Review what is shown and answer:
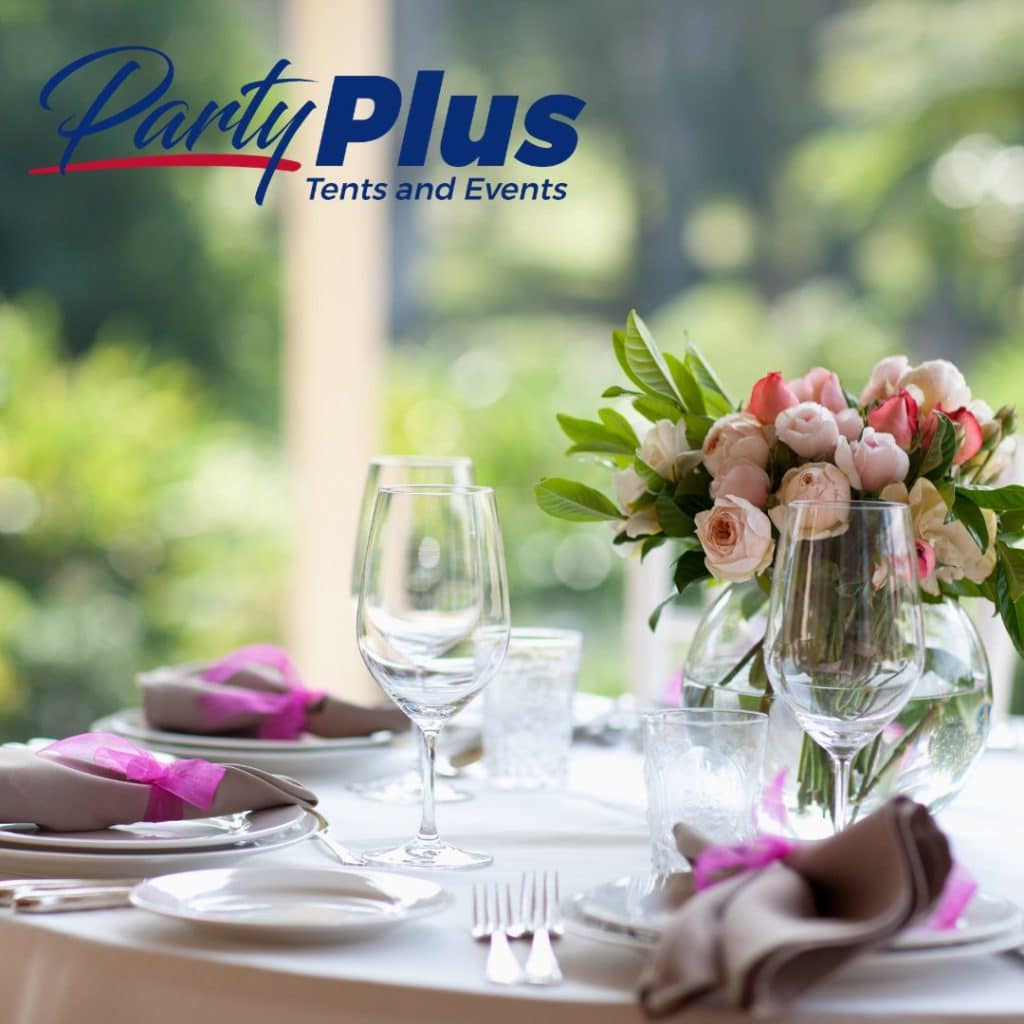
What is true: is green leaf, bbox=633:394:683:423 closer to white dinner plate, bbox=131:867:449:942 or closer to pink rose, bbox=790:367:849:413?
pink rose, bbox=790:367:849:413

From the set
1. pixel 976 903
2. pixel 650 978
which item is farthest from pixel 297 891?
pixel 976 903

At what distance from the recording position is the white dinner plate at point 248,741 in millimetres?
1387

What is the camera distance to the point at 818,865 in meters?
0.85

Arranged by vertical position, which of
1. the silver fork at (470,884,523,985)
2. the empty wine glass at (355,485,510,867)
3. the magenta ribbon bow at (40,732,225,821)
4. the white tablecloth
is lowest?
the white tablecloth

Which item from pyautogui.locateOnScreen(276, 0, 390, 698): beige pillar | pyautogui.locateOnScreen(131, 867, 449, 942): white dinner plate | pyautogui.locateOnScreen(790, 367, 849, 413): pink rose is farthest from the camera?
pyautogui.locateOnScreen(276, 0, 390, 698): beige pillar

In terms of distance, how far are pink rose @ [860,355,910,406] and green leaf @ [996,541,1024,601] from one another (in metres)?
0.16

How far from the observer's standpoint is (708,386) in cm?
126

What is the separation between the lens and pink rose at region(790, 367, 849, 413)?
3.86 feet

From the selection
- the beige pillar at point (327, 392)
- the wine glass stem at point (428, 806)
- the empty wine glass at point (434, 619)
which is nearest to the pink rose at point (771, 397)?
the empty wine glass at point (434, 619)

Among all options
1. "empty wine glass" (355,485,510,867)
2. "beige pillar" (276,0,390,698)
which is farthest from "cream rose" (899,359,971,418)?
"beige pillar" (276,0,390,698)

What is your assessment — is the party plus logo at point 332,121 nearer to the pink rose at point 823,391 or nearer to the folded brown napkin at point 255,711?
the folded brown napkin at point 255,711

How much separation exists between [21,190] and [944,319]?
308cm

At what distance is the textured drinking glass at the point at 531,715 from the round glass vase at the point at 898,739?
0.69ft

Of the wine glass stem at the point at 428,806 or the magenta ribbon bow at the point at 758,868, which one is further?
the wine glass stem at the point at 428,806
